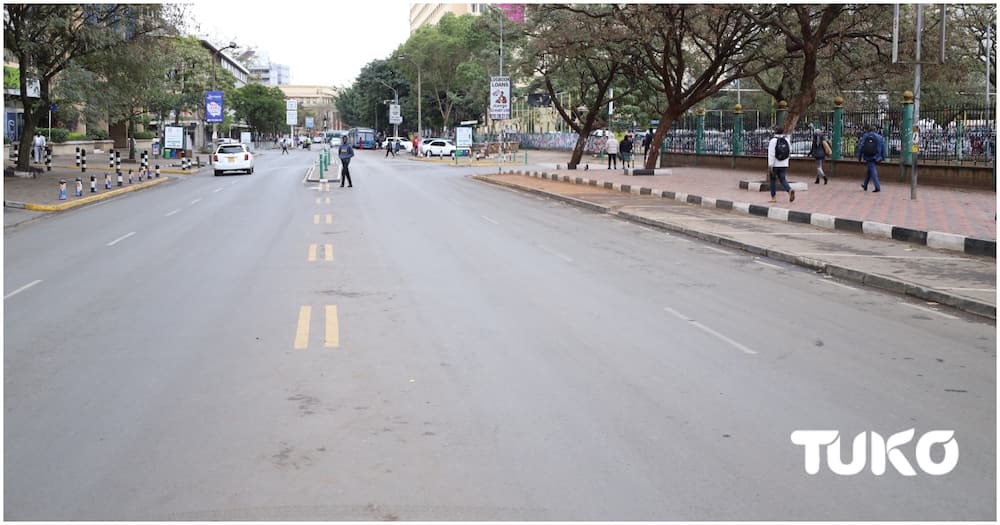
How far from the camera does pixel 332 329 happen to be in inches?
353

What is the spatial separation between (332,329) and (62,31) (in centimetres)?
2759

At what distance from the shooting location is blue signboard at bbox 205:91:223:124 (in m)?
59.6

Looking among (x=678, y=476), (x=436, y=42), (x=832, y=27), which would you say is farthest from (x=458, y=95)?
(x=678, y=476)

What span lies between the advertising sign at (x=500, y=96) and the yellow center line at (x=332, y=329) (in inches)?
1210

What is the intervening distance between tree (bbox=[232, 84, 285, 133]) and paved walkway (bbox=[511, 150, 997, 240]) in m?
85.2

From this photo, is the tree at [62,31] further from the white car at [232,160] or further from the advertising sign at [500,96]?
the advertising sign at [500,96]

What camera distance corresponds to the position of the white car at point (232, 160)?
43.2 m

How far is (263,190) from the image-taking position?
31.2 metres

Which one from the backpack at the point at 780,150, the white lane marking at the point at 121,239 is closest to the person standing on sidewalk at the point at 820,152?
the backpack at the point at 780,150

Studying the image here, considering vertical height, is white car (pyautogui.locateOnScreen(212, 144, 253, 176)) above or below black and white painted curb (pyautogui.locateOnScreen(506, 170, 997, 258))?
above

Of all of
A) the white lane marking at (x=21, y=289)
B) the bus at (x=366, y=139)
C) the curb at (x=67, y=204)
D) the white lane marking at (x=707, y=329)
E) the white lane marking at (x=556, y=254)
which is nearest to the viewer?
the white lane marking at (x=707, y=329)

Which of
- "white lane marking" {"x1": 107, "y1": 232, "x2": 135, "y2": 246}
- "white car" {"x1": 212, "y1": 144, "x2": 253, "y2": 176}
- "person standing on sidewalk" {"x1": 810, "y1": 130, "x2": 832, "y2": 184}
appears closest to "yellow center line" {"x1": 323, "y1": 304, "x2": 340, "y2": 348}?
"white lane marking" {"x1": 107, "y1": 232, "x2": 135, "y2": 246}

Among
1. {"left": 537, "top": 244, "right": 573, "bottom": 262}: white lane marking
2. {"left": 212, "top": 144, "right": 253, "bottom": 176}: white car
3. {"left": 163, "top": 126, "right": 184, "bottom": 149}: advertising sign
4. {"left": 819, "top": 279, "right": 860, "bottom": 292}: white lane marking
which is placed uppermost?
{"left": 163, "top": 126, "right": 184, "bottom": 149}: advertising sign

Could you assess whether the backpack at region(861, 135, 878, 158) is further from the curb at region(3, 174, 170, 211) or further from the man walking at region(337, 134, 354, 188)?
the curb at region(3, 174, 170, 211)
